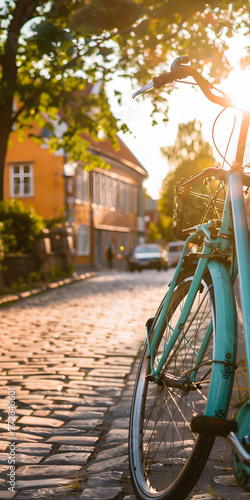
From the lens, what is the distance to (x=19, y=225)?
61.9 ft

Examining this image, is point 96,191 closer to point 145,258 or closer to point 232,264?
point 145,258

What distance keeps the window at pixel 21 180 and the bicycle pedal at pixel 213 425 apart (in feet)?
112

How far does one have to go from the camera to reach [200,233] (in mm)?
2494

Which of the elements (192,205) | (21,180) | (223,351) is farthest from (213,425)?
(21,180)

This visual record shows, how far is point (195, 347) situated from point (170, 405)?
0.25 metres

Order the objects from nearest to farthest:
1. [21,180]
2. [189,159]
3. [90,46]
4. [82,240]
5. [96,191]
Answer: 1. [189,159]
2. [90,46]
3. [21,180]
4. [82,240]
5. [96,191]

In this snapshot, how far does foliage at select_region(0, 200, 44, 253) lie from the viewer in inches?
723

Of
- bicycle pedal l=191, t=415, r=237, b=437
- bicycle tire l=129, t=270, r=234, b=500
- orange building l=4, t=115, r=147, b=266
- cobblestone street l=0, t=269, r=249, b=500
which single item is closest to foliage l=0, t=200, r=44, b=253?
cobblestone street l=0, t=269, r=249, b=500

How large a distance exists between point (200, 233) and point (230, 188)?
37 cm

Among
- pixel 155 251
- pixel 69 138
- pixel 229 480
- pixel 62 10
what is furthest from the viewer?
pixel 155 251

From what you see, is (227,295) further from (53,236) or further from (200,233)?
(53,236)

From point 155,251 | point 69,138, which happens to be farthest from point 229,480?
point 155,251

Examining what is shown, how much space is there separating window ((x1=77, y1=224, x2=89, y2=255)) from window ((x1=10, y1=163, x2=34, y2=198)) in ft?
11.3

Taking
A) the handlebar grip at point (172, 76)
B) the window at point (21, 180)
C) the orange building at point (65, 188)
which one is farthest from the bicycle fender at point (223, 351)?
the window at point (21, 180)
